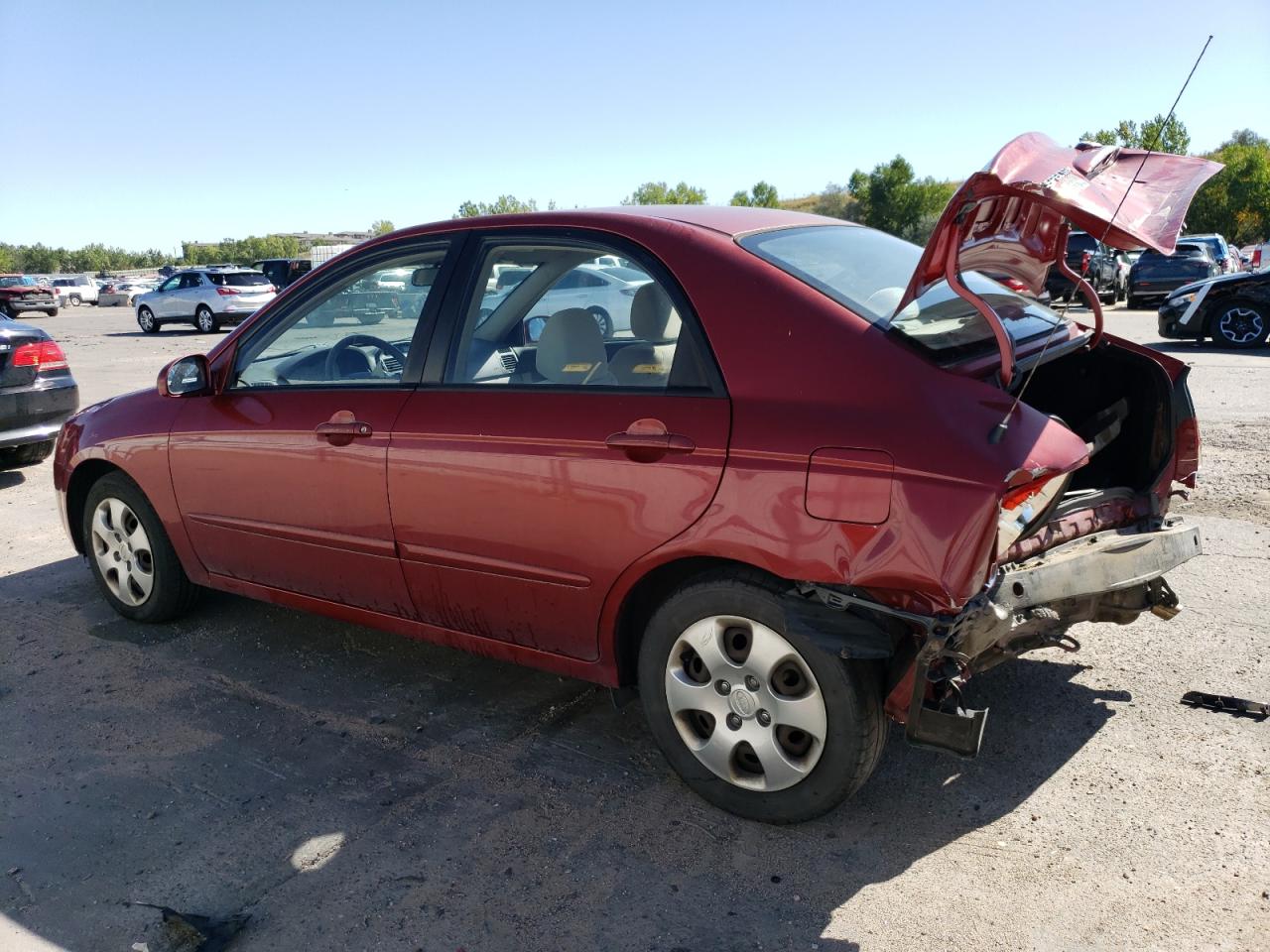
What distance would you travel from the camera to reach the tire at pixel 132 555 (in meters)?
4.58

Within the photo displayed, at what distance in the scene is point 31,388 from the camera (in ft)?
25.7

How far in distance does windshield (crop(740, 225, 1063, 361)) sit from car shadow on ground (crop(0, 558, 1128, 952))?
1.38m

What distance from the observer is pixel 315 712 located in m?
3.86

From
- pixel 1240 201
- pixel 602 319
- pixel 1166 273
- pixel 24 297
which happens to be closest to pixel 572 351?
pixel 602 319

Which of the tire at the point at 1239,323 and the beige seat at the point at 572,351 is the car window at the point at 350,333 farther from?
the tire at the point at 1239,323

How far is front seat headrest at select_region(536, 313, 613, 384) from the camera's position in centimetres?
327

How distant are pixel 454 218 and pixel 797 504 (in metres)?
1.78

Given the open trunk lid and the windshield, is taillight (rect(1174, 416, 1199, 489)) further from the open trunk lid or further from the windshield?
the open trunk lid

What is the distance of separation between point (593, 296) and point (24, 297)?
3985 centimetres

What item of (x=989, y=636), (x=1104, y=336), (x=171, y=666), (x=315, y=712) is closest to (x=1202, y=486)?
(x=1104, y=336)

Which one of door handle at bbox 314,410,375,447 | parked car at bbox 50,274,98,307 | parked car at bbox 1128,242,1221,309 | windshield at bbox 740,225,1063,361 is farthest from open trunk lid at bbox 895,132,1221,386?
parked car at bbox 50,274,98,307

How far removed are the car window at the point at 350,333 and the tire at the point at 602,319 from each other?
2.03 feet

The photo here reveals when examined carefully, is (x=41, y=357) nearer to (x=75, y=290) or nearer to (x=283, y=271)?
(x=283, y=271)

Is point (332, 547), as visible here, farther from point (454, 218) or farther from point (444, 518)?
point (454, 218)
